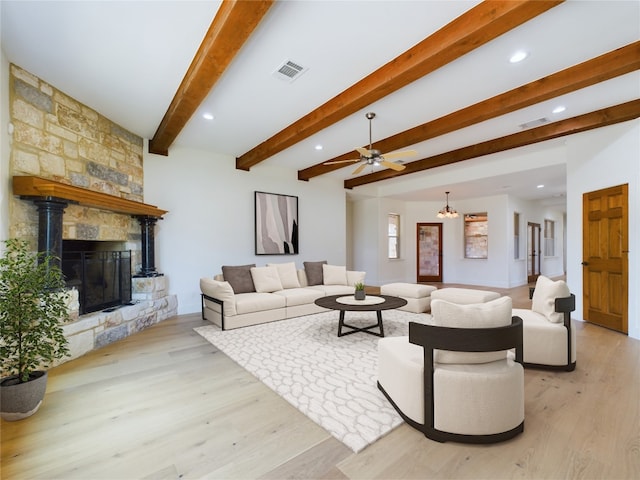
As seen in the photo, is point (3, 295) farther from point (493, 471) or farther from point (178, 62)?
point (493, 471)

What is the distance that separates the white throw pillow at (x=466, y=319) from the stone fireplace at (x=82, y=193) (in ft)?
11.8

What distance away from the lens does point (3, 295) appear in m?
2.05

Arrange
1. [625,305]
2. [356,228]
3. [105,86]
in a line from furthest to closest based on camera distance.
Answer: [356,228] → [625,305] → [105,86]

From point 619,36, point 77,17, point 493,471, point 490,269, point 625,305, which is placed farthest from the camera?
point 490,269

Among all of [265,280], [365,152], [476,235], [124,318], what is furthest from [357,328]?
[476,235]

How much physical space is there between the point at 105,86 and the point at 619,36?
4999mm

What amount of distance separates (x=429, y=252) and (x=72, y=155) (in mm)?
9205

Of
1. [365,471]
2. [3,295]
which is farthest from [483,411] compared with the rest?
[3,295]

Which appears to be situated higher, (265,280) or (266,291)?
(265,280)

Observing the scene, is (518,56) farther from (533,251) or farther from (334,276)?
(533,251)

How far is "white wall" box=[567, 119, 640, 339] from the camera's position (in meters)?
3.89

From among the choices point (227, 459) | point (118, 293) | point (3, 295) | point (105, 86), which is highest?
point (105, 86)

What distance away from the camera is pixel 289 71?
2.98 meters

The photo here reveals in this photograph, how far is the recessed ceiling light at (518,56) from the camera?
2.71 meters
